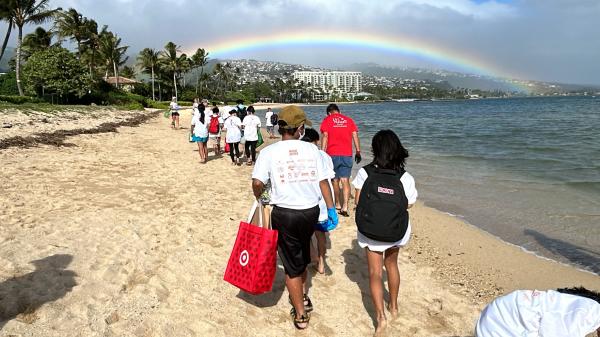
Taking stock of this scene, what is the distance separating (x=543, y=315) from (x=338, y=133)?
15.6 ft

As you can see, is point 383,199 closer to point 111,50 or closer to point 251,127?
point 251,127

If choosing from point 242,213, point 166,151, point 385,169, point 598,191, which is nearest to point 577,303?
point 385,169

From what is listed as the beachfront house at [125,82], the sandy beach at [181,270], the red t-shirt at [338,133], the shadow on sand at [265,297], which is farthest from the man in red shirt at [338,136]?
the beachfront house at [125,82]

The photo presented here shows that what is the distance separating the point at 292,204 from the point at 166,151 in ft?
35.9

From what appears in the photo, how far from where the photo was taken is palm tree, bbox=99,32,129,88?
180 ft

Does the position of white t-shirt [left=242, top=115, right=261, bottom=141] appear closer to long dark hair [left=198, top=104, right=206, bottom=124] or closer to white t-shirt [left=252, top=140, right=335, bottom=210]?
long dark hair [left=198, top=104, right=206, bottom=124]

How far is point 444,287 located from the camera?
14.9ft

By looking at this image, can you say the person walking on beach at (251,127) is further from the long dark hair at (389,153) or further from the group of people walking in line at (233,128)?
the long dark hair at (389,153)

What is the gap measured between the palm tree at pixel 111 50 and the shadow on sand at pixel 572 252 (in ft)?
190

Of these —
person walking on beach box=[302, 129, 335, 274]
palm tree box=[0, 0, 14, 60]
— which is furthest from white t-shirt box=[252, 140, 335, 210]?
palm tree box=[0, 0, 14, 60]

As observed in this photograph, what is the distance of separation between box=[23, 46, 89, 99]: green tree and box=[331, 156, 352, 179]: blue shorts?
1450 inches

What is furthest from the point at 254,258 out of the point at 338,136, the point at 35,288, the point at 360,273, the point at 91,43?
the point at 91,43

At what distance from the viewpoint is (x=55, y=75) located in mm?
35656

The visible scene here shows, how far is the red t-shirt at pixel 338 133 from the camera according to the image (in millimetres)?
6340
